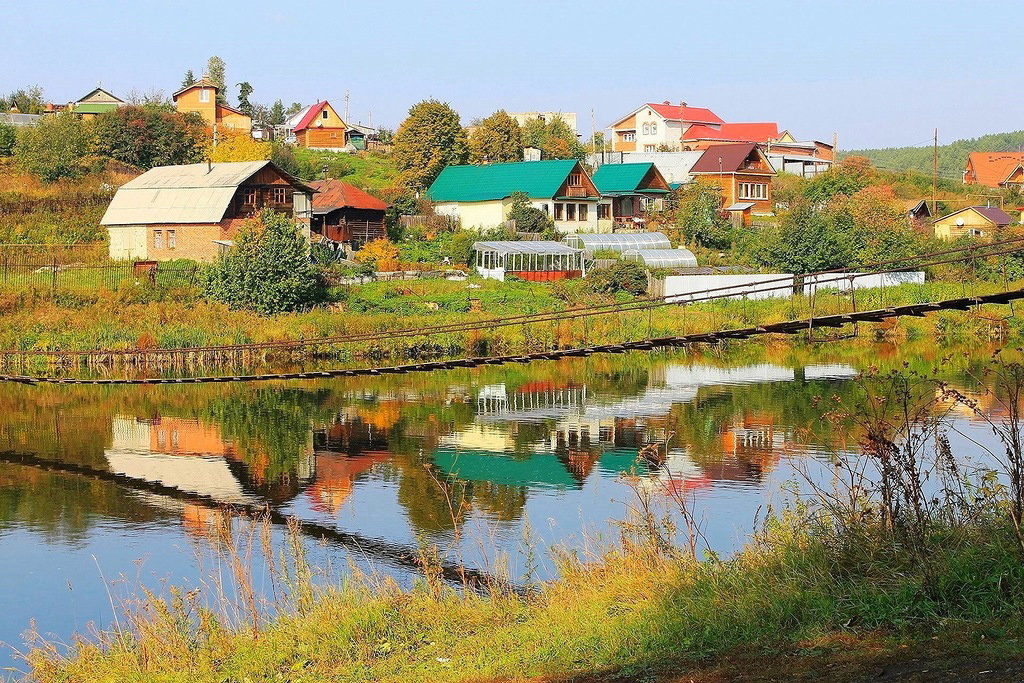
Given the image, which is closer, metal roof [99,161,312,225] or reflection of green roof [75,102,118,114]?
metal roof [99,161,312,225]

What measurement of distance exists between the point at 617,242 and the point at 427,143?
16682mm

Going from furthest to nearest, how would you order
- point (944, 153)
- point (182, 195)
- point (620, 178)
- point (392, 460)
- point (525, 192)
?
point (944, 153) → point (620, 178) → point (525, 192) → point (182, 195) → point (392, 460)

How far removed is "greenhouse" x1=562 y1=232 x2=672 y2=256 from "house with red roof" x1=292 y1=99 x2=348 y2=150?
3130cm

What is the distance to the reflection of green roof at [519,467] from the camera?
1881cm

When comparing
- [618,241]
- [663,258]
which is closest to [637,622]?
[663,258]

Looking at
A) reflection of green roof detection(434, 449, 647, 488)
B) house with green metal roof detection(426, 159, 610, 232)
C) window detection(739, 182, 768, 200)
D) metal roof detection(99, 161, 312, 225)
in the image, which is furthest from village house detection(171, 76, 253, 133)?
reflection of green roof detection(434, 449, 647, 488)

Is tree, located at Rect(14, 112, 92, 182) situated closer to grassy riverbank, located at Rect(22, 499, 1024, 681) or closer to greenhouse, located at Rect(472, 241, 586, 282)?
greenhouse, located at Rect(472, 241, 586, 282)

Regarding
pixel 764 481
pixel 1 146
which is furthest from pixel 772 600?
pixel 1 146

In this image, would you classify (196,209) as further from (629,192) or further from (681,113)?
(681,113)

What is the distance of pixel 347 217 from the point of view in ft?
157

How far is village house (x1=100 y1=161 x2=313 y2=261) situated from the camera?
4431 cm

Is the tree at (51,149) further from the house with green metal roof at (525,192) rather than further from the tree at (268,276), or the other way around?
the tree at (268,276)

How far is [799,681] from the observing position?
710 centimetres

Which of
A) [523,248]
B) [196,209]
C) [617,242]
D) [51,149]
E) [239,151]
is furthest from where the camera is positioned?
[239,151]
